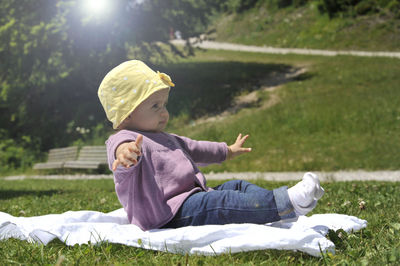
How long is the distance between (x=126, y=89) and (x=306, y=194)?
5.18ft

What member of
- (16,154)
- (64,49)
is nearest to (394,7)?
(64,49)

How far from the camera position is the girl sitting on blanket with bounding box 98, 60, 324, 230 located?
3.13m

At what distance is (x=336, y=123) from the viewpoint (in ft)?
41.8

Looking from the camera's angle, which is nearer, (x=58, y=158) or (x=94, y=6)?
(x=58, y=158)

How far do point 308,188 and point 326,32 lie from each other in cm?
2603

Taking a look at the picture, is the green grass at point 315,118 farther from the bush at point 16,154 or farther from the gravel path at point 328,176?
the bush at point 16,154

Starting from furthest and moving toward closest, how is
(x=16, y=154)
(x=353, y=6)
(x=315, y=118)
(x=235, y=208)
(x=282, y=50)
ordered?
(x=282, y=50) < (x=353, y=6) < (x=16, y=154) < (x=315, y=118) < (x=235, y=208)

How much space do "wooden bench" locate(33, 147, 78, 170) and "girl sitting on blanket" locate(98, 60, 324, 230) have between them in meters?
11.8

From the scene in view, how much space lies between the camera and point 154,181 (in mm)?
3293

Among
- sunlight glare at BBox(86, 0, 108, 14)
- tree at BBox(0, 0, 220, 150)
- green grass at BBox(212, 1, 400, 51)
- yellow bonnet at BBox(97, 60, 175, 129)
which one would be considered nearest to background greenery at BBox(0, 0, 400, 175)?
tree at BBox(0, 0, 220, 150)

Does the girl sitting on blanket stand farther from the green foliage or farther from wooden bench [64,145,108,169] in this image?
the green foliage

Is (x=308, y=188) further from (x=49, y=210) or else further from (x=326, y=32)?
(x=326, y=32)

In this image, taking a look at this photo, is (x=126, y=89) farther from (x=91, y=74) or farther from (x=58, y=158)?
(x=91, y=74)

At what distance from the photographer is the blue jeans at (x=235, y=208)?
3.11 m
